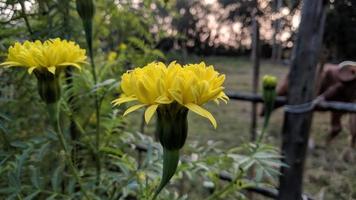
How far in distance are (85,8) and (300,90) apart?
0.79m

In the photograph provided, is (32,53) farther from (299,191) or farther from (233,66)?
(233,66)

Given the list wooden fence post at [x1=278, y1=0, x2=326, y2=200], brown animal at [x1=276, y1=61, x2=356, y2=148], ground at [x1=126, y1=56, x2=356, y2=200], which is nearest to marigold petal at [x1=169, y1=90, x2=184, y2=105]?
ground at [x1=126, y1=56, x2=356, y2=200]

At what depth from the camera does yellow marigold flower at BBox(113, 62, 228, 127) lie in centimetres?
44

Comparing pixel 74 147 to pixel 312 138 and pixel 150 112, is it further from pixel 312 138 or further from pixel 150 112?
pixel 312 138

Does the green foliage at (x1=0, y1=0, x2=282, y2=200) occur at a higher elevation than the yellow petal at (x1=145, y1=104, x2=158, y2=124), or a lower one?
lower


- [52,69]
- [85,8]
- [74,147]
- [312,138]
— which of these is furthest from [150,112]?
[312,138]

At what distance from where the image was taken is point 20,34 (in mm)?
1044

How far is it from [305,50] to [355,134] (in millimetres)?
1747

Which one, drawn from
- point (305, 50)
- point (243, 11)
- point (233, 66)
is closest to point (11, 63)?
point (305, 50)

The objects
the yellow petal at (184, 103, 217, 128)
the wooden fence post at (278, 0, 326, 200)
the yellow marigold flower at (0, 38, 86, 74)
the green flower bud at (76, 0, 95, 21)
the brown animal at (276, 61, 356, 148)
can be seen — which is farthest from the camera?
the brown animal at (276, 61, 356, 148)

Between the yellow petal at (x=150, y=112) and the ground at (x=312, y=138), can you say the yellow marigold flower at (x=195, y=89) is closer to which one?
the yellow petal at (x=150, y=112)

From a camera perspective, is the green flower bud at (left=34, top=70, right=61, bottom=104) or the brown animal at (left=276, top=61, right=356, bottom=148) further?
the brown animal at (left=276, top=61, right=356, bottom=148)

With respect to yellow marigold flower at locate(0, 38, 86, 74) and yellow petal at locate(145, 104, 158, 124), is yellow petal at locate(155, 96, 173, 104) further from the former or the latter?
yellow marigold flower at locate(0, 38, 86, 74)

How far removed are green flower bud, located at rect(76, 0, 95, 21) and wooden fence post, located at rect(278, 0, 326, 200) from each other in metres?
0.73
